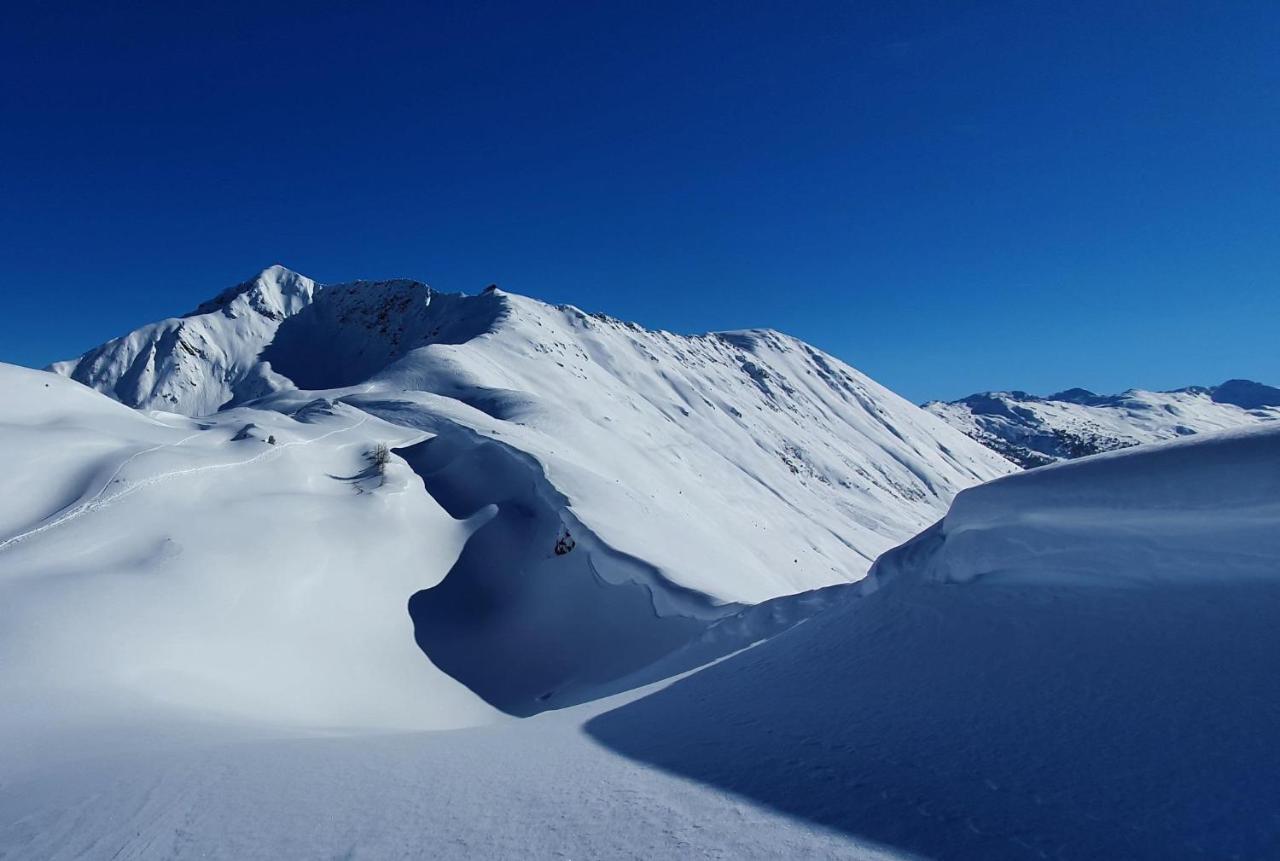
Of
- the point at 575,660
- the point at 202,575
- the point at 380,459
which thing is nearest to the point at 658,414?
the point at 380,459

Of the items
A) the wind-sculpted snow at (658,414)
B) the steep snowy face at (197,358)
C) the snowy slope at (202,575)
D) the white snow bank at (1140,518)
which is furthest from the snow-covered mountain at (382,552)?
the steep snowy face at (197,358)

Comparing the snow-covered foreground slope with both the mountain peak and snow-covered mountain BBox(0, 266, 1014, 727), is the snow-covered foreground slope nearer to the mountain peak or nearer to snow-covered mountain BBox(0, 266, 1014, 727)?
snow-covered mountain BBox(0, 266, 1014, 727)

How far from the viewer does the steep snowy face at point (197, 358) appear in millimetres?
72500

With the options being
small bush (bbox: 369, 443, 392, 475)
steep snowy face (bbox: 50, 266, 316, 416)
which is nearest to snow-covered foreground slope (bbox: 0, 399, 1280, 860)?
small bush (bbox: 369, 443, 392, 475)

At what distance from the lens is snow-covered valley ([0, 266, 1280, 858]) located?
11.9 feet

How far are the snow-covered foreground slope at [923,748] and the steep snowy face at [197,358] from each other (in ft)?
244

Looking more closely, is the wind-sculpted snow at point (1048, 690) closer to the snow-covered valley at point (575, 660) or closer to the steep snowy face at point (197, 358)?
the snow-covered valley at point (575, 660)

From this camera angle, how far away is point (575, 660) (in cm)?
1203

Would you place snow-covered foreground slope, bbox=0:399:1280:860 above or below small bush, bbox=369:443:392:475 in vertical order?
below

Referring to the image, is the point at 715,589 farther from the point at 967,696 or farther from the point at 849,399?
the point at 849,399

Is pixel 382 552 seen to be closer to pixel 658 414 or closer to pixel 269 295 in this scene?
pixel 658 414

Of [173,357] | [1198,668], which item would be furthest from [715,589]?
[173,357]

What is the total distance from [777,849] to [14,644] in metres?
8.76

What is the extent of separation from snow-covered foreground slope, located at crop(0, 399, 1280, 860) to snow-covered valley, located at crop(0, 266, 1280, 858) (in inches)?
0.9
